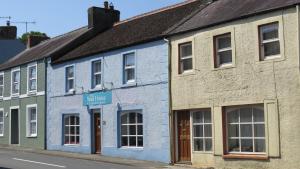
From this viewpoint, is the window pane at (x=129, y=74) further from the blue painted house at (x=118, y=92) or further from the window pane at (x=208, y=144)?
the window pane at (x=208, y=144)

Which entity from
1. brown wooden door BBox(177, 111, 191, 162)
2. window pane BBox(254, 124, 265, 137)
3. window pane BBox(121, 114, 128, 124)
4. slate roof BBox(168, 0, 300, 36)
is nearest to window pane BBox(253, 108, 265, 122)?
window pane BBox(254, 124, 265, 137)

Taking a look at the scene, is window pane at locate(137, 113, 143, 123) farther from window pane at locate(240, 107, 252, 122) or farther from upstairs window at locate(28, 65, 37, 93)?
upstairs window at locate(28, 65, 37, 93)

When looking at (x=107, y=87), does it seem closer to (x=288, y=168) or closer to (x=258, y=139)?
→ (x=258, y=139)

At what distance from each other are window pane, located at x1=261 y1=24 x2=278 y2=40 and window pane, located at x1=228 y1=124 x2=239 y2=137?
3383 millimetres

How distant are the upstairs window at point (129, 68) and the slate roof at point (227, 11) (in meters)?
3.17

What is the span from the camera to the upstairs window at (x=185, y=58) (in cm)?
2102

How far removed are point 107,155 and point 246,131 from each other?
8.74 meters

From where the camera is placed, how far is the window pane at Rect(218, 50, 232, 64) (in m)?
19.2

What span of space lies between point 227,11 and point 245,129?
4.75 meters

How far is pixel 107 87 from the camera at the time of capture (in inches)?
1005

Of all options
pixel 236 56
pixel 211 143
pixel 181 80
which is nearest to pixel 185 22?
pixel 181 80

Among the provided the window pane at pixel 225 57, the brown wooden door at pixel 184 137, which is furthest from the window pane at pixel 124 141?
the window pane at pixel 225 57

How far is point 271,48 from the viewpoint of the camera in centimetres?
1772

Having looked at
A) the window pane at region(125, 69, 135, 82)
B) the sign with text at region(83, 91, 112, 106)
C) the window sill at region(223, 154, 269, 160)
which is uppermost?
the window pane at region(125, 69, 135, 82)
